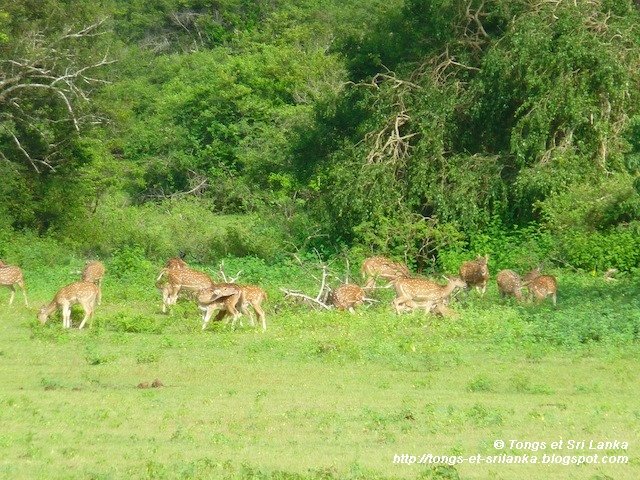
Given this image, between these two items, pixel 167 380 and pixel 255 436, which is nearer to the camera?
pixel 255 436

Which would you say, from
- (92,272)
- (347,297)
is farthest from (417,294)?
(92,272)

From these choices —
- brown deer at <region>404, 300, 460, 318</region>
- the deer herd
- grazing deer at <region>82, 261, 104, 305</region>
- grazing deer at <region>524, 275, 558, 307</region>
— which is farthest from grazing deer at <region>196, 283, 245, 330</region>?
grazing deer at <region>524, 275, 558, 307</region>

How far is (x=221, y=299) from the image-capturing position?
16969 mm

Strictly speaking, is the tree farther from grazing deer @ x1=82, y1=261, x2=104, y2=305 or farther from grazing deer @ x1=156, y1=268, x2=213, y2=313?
grazing deer @ x1=156, y1=268, x2=213, y2=313

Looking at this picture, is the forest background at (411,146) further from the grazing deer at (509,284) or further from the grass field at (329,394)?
the grass field at (329,394)

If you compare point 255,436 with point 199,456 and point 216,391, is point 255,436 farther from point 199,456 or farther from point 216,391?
point 216,391

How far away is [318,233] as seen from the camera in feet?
88.1

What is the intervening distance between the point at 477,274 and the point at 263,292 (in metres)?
4.99

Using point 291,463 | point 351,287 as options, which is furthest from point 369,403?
point 351,287

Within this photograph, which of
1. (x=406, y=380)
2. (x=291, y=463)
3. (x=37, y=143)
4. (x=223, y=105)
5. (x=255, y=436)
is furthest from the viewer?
(x=223, y=105)

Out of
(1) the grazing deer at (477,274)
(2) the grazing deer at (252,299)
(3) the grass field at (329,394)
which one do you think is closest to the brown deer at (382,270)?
(1) the grazing deer at (477,274)

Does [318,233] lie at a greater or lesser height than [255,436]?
lesser

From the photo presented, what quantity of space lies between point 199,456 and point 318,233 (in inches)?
697

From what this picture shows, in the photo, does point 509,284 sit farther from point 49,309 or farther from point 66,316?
point 49,309
